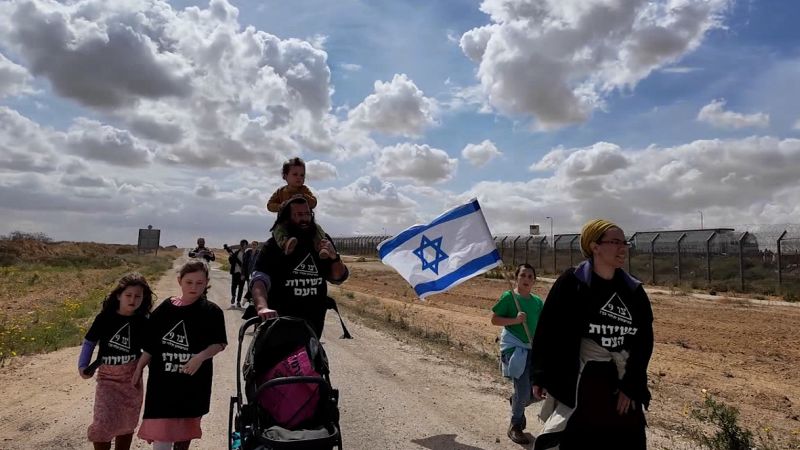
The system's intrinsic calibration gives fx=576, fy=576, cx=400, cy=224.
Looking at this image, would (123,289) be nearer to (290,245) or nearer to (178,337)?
(178,337)

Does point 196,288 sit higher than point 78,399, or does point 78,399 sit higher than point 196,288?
point 196,288

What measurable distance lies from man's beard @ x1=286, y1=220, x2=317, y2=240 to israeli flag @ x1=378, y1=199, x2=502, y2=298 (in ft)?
6.35

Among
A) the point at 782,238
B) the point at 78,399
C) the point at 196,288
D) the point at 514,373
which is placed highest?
the point at 782,238

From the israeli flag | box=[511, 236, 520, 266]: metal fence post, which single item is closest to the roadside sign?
box=[511, 236, 520, 266]: metal fence post

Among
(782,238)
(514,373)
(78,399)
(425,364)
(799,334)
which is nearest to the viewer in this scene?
(514,373)

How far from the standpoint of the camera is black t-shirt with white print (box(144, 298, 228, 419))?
4070mm

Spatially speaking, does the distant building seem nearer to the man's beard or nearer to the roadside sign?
the man's beard

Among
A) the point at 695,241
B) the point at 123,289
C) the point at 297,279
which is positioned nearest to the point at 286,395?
the point at 297,279

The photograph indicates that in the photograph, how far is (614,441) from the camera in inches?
126

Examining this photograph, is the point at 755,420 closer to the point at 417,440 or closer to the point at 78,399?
the point at 417,440

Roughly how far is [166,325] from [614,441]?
308 centimetres

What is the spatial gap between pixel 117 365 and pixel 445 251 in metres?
3.35

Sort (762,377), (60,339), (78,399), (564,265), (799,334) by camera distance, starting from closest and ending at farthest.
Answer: (78,399), (762,377), (60,339), (799,334), (564,265)

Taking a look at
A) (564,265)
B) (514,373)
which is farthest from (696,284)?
(514,373)
